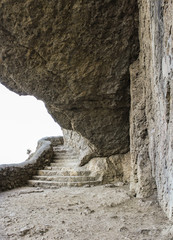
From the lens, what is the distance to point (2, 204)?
13.1 ft

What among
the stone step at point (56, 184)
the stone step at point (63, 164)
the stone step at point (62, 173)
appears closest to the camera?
the stone step at point (56, 184)

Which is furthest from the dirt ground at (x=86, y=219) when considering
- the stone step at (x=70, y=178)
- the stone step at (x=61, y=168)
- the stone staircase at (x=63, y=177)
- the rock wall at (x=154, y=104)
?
the stone step at (x=61, y=168)

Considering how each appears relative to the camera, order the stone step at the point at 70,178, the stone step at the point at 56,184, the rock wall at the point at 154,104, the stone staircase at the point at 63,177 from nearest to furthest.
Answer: the rock wall at the point at 154,104 < the stone step at the point at 56,184 < the stone staircase at the point at 63,177 < the stone step at the point at 70,178

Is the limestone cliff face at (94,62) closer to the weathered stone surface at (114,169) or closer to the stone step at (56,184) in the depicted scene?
the weathered stone surface at (114,169)

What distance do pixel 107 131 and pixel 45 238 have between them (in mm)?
3415

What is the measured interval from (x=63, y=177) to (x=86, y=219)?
336cm

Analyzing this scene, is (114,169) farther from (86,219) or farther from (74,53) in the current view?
(74,53)

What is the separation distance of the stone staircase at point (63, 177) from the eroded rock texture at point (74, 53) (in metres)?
1.81

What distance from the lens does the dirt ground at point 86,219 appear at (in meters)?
2.22

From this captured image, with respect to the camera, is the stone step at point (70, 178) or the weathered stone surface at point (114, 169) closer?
the weathered stone surface at point (114, 169)

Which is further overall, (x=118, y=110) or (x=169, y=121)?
(x=118, y=110)

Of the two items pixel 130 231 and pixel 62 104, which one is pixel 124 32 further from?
pixel 130 231

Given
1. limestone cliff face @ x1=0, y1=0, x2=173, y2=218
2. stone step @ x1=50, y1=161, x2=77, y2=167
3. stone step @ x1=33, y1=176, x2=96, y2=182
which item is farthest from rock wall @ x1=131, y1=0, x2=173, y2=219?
stone step @ x1=50, y1=161, x2=77, y2=167

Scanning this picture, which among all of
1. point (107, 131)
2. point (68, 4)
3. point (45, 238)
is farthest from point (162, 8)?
point (107, 131)
